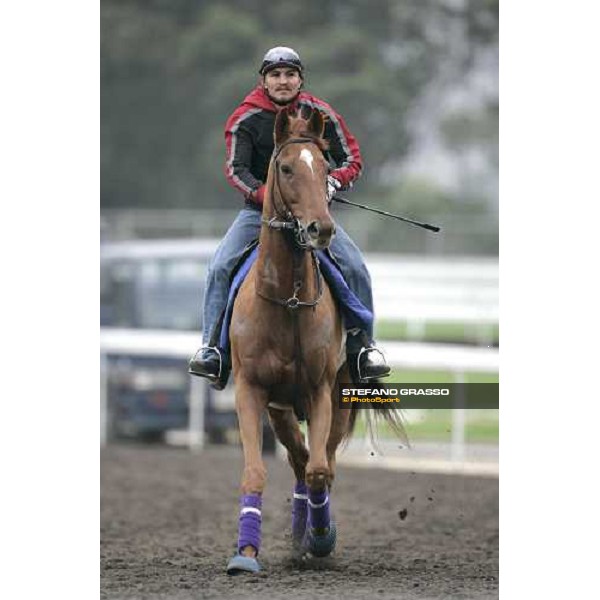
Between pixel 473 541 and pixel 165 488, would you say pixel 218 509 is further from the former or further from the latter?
pixel 473 541

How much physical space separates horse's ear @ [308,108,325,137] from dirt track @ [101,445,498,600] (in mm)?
2157

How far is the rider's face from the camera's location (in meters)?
7.28

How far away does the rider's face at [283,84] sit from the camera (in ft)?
23.9

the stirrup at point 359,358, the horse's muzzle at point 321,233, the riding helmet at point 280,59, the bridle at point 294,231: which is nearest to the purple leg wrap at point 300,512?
the stirrup at point 359,358

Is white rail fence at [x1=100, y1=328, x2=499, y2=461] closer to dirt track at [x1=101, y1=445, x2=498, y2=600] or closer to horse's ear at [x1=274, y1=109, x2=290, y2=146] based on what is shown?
dirt track at [x1=101, y1=445, x2=498, y2=600]

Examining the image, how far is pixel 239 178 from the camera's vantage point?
738 centimetres

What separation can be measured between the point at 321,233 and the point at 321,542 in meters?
2.15

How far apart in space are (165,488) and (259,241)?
18.7ft

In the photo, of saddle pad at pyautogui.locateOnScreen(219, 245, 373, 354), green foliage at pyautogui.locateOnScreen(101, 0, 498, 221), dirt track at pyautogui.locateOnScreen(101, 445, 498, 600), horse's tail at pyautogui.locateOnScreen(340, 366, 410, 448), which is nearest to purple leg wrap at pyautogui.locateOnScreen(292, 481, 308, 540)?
dirt track at pyautogui.locateOnScreen(101, 445, 498, 600)

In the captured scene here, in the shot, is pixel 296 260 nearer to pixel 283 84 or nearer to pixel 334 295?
pixel 334 295

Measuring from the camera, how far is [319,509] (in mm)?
7625

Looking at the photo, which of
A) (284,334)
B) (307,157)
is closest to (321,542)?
(284,334)
